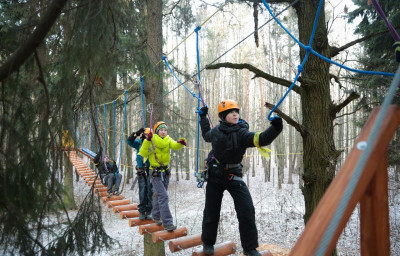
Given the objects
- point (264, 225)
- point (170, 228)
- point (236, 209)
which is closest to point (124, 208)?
point (170, 228)

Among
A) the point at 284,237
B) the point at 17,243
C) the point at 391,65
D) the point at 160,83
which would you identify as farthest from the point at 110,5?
the point at 284,237

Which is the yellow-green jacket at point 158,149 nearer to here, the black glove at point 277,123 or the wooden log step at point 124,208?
the wooden log step at point 124,208

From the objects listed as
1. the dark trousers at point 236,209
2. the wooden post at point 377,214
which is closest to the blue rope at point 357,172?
the wooden post at point 377,214

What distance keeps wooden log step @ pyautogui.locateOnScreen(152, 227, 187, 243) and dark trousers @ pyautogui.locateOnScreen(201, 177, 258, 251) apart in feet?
2.58

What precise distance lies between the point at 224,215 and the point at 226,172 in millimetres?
7061

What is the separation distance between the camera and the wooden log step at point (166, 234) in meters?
3.36

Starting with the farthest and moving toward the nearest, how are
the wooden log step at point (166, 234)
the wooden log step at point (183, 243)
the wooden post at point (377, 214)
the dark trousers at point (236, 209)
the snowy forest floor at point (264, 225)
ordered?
the snowy forest floor at point (264, 225)
the wooden log step at point (166, 234)
the wooden log step at point (183, 243)
the dark trousers at point (236, 209)
the wooden post at point (377, 214)

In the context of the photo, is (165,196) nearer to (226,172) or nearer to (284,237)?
(226,172)

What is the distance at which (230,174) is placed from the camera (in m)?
2.62

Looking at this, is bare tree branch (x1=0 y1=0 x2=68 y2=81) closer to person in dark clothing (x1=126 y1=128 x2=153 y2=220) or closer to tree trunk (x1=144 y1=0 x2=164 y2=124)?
person in dark clothing (x1=126 y1=128 x2=153 y2=220)

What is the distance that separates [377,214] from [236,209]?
1.81 metres

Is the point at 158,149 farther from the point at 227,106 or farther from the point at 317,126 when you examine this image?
the point at 317,126

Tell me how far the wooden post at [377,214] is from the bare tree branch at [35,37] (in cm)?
156

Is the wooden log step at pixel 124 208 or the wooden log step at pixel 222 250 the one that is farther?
the wooden log step at pixel 124 208
